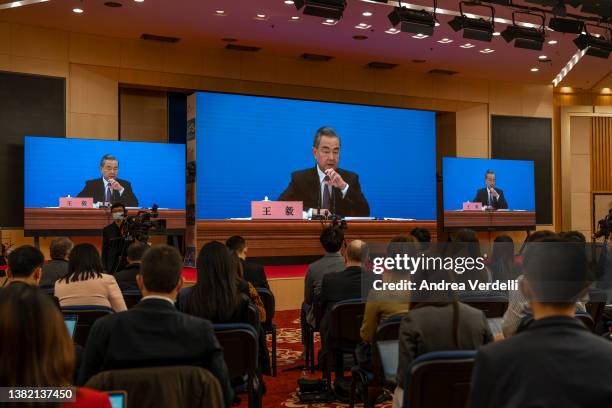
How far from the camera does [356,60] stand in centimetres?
1272

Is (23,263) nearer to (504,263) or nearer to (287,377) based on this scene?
(287,377)

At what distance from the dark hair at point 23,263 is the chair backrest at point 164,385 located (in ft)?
6.06

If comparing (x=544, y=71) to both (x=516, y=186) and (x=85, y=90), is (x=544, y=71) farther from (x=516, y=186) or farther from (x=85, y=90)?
(x=85, y=90)

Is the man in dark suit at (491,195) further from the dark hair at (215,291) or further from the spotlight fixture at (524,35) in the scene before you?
the dark hair at (215,291)

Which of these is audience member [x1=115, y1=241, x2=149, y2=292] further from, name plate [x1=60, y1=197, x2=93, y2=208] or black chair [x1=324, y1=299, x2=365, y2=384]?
name plate [x1=60, y1=197, x2=93, y2=208]

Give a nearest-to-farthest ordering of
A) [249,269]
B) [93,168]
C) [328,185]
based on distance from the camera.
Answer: [249,269]
[93,168]
[328,185]

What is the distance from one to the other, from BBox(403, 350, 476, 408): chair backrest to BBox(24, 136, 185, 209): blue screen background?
339 inches

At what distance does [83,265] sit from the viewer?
14.0 feet

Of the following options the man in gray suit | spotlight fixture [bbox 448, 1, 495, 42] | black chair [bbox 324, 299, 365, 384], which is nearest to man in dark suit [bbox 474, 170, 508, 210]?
spotlight fixture [bbox 448, 1, 495, 42]

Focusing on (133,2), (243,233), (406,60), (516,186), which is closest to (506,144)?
(516,186)

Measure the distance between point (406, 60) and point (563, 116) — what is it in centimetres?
492

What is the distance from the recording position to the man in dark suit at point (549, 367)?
153 centimetres

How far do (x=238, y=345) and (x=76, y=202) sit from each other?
24.9 ft

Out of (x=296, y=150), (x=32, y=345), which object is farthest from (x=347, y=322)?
(x=296, y=150)
